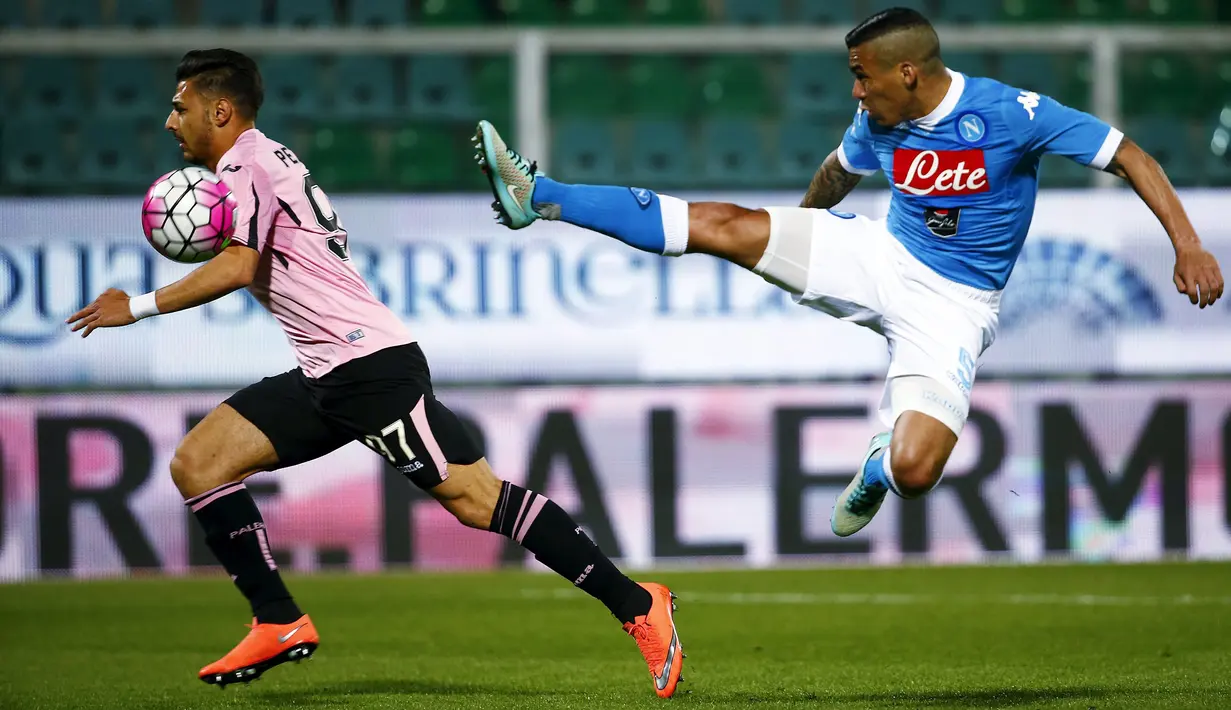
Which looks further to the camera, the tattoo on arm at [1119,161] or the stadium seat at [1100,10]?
the stadium seat at [1100,10]

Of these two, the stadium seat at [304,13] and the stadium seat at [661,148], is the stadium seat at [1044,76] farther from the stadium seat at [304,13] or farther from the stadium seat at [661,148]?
the stadium seat at [304,13]

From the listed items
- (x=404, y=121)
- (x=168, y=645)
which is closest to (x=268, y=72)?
(x=404, y=121)

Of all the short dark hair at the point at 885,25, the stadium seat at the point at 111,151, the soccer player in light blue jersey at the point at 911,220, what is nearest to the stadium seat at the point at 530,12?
the stadium seat at the point at 111,151

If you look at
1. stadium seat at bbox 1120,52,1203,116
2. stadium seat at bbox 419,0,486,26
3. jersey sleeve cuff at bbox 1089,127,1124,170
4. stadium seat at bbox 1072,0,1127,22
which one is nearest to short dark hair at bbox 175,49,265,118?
jersey sleeve cuff at bbox 1089,127,1124,170

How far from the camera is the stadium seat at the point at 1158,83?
39.3 ft

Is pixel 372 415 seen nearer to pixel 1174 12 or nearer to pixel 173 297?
pixel 173 297

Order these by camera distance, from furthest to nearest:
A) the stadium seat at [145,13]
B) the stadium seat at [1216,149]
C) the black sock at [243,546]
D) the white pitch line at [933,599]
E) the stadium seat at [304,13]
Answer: the stadium seat at [145,13]
the stadium seat at [304,13]
the stadium seat at [1216,149]
the white pitch line at [933,599]
the black sock at [243,546]

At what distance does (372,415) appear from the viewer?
16.6ft

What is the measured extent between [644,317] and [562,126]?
1.93 m

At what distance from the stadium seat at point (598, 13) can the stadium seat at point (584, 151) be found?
1351 millimetres

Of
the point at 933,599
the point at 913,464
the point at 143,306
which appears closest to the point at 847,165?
the point at 913,464

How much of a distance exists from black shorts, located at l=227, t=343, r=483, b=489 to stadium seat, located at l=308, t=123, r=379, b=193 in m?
6.20

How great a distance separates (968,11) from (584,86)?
3.16m

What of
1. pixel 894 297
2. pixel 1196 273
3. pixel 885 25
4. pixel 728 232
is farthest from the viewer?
pixel 894 297
